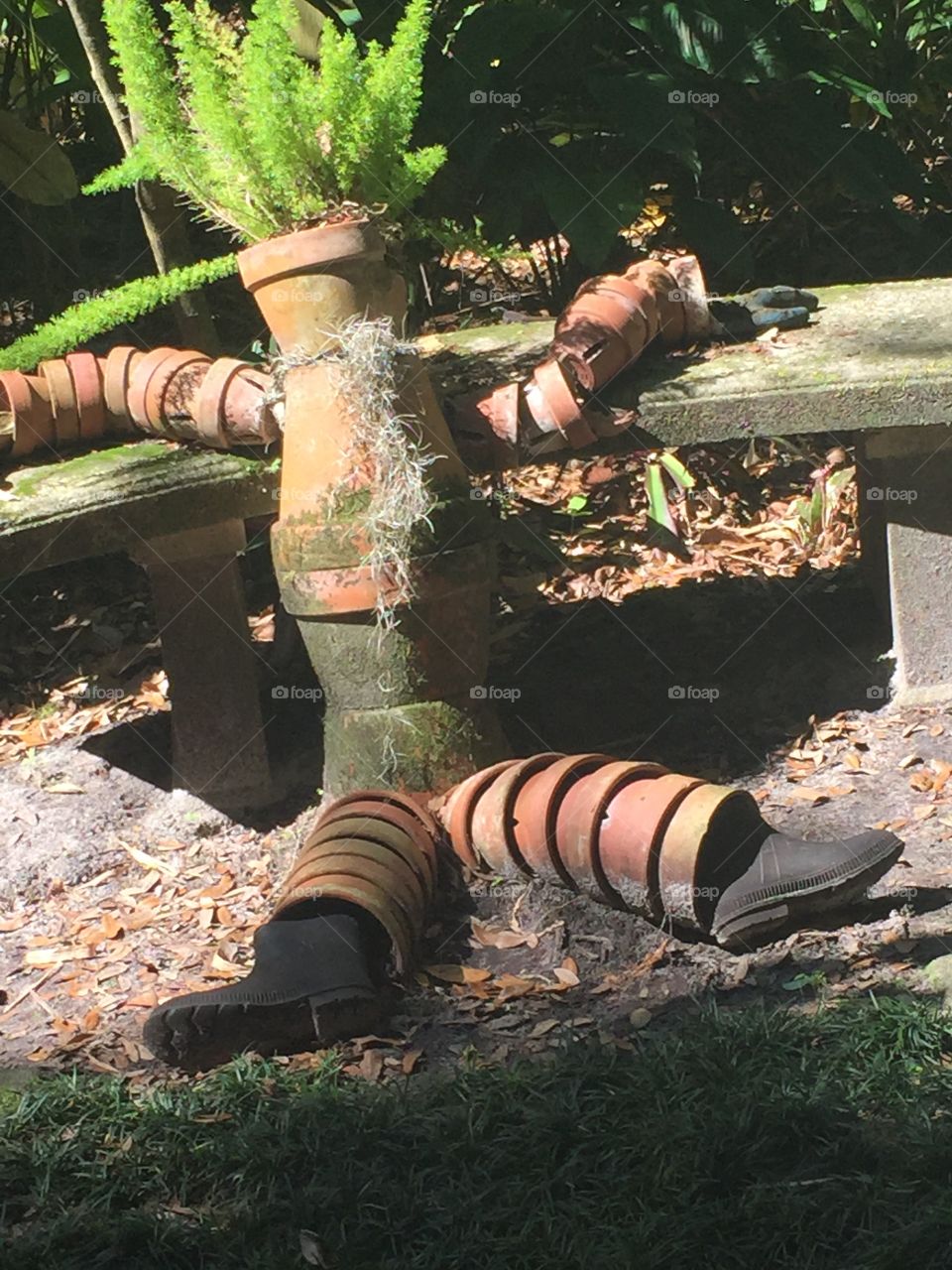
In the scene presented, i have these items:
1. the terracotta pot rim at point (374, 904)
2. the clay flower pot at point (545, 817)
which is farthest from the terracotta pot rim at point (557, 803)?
the terracotta pot rim at point (374, 904)

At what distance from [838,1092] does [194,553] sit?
7.36 feet

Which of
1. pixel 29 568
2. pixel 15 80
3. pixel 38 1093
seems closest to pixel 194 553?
pixel 29 568

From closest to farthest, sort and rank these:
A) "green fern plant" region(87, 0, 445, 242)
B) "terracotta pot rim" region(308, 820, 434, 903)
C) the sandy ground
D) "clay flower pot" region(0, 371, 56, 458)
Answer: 1. the sandy ground
2. "terracotta pot rim" region(308, 820, 434, 903)
3. "green fern plant" region(87, 0, 445, 242)
4. "clay flower pot" region(0, 371, 56, 458)

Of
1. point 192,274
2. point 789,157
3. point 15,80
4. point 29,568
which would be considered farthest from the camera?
point 15,80

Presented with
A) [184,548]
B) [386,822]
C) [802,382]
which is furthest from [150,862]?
[802,382]

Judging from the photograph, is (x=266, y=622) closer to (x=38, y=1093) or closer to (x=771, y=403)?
(x=771, y=403)

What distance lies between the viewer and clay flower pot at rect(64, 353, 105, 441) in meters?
4.01

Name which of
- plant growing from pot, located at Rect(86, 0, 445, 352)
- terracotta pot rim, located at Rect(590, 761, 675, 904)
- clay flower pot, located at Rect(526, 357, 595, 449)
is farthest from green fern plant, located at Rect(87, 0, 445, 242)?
terracotta pot rim, located at Rect(590, 761, 675, 904)

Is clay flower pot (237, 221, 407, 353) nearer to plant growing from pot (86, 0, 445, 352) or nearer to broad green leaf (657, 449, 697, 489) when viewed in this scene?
plant growing from pot (86, 0, 445, 352)

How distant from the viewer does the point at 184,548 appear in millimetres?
4000

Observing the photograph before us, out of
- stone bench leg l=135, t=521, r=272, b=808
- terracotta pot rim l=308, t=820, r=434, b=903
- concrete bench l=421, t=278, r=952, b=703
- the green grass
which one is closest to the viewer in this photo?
the green grass

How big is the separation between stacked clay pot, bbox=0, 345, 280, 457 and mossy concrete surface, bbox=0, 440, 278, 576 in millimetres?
73

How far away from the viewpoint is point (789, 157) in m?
5.25

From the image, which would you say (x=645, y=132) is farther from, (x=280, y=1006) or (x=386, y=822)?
(x=280, y=1006)
